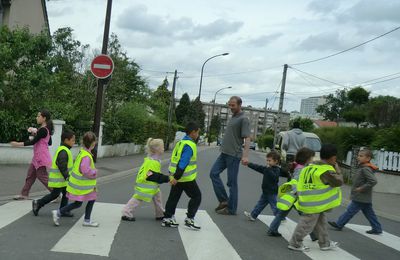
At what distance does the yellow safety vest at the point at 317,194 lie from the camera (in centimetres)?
643

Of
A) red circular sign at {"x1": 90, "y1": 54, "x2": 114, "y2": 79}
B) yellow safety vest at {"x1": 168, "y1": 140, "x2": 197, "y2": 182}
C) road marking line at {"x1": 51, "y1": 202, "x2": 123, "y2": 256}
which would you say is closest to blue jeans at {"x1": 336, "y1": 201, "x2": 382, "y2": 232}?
yellow safety vest at {"x1": 168, "y1": 140, "x2": 197, "y2": 182}

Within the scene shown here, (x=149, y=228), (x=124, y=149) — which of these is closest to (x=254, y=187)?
(x=149, y=228)

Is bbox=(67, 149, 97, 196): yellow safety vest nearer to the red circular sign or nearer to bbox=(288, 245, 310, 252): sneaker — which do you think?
bbox=(288, 245, 310, 252): sneaker

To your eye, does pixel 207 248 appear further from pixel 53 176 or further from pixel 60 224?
pixel 53 176

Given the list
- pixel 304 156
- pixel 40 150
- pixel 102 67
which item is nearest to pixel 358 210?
pixel 304 156

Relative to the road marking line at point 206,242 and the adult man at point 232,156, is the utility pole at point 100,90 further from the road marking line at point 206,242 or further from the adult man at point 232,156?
the road marking line at point 206,242

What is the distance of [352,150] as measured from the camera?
20375mm

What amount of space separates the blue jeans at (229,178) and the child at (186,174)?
51.4 inches

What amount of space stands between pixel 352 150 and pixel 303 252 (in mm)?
14848

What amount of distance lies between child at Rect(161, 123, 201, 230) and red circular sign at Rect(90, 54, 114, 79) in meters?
7.68

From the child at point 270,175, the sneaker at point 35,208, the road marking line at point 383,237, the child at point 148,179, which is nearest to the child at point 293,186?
the child at point 270,175

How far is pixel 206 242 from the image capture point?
6434 millimetres

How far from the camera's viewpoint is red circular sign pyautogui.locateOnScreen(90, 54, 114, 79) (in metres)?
14.3

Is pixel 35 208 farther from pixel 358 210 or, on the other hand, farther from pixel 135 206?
pixel 358 210
